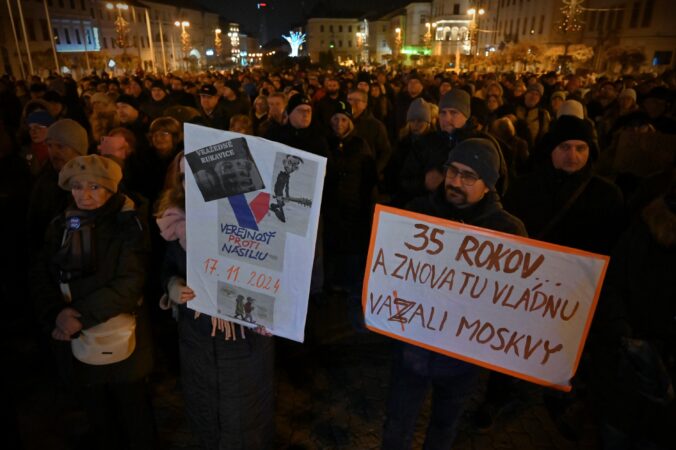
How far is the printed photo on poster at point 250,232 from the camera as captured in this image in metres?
2.25

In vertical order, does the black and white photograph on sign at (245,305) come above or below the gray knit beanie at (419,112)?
below

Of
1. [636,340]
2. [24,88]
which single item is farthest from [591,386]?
[24,88]

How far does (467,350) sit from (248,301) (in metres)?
1.22

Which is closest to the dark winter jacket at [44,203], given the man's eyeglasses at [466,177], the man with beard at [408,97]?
the man's eyeglasses at [466,177]

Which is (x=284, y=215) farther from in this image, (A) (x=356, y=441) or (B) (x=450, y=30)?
(B) (x=450, y=30)

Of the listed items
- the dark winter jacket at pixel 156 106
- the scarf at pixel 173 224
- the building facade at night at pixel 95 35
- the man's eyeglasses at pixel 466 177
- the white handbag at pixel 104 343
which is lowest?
the white handbag at pixel 104 343

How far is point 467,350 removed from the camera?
2.48 meters

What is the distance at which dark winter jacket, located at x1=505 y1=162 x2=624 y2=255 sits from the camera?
335 centimetres

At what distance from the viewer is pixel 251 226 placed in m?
2.31

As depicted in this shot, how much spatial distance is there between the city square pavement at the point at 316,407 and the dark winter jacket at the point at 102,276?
1.02m

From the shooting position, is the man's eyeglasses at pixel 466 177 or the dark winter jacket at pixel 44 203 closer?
the man's eyeglasses at pixel 466 177

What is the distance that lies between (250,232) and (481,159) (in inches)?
52.3

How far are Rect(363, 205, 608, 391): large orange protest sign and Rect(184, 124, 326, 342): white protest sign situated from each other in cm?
46

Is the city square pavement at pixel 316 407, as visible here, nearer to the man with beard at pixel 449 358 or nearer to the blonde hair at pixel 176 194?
the man with beard at pixel 449 358
